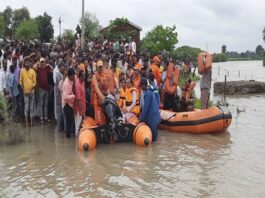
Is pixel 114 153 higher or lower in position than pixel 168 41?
lower

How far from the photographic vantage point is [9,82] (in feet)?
38.3

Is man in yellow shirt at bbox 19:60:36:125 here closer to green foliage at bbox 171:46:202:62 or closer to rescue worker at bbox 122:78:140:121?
rescue worker at bbox 122:78:140:121

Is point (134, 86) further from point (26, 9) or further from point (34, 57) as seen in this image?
point (26, 9)

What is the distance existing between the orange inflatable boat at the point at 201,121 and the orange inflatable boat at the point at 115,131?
6.04 feet

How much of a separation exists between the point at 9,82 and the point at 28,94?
2.01 ft

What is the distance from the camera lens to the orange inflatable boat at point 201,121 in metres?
11.4

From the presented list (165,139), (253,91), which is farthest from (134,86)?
(253,91)

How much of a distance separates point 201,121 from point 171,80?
1952mm

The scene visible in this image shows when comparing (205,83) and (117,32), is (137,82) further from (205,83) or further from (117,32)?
(117,32)

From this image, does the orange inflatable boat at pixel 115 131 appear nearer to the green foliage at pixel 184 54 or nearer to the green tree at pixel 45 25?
the green foliage at pixel 184 54

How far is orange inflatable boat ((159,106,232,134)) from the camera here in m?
11.4

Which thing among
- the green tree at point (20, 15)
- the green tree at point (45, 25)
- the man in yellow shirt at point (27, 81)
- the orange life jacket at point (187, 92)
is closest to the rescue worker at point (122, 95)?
the man in yellow shirt at point (27, 81)

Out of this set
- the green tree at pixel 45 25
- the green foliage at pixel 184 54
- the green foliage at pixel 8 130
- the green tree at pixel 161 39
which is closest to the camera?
the green foliage at pixel 8 130

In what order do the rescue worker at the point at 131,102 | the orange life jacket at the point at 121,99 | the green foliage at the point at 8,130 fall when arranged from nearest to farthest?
the green foliage at the point at 8,130 < the rescue worker at the point at 131,102 < the orange life jacket at the point at 121,99
